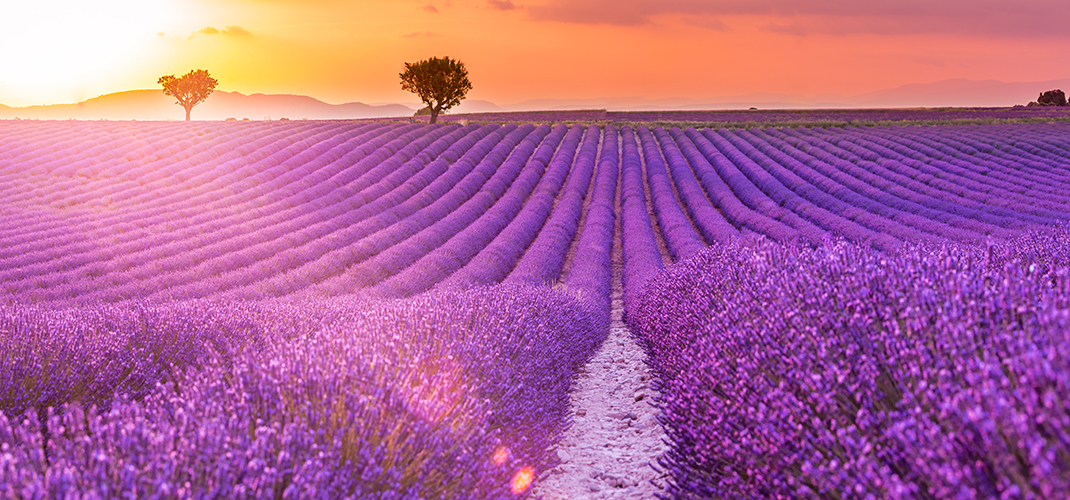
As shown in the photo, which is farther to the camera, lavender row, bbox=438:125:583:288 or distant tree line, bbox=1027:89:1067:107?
distant tree line, bbox=1027:89:1067:107

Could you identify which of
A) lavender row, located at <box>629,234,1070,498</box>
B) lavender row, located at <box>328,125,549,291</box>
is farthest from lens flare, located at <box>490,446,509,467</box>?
lavender row, located at <box>328,125,549,291</box>

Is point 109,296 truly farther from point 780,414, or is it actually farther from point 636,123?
point 636,123

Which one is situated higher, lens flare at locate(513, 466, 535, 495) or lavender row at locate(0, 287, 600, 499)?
lavender row at locate(0, 287, 600, 499)

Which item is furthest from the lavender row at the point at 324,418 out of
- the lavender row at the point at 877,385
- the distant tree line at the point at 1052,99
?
the distant tree line at the point at 1052,99

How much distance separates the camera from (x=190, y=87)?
151 feet

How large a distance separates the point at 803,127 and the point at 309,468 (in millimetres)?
37169

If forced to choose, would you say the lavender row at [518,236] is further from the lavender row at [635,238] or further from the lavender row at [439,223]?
the lavender row at [635,238]

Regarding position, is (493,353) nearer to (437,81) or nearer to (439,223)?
(439,223)

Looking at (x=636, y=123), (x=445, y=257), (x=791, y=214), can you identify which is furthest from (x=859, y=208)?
(x=636, y=123)

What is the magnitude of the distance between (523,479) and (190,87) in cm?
5180

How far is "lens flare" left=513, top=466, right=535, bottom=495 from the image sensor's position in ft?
11.1

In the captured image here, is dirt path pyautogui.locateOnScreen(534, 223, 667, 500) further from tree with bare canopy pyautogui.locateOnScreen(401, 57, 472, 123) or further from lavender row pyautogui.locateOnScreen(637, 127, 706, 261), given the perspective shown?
tree with bare canopy pyautogui.locateOnScreen(401, 57, 472, 123)

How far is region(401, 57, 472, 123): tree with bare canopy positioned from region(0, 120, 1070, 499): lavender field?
80.9 ft

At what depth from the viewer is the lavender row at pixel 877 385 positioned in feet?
5.10
